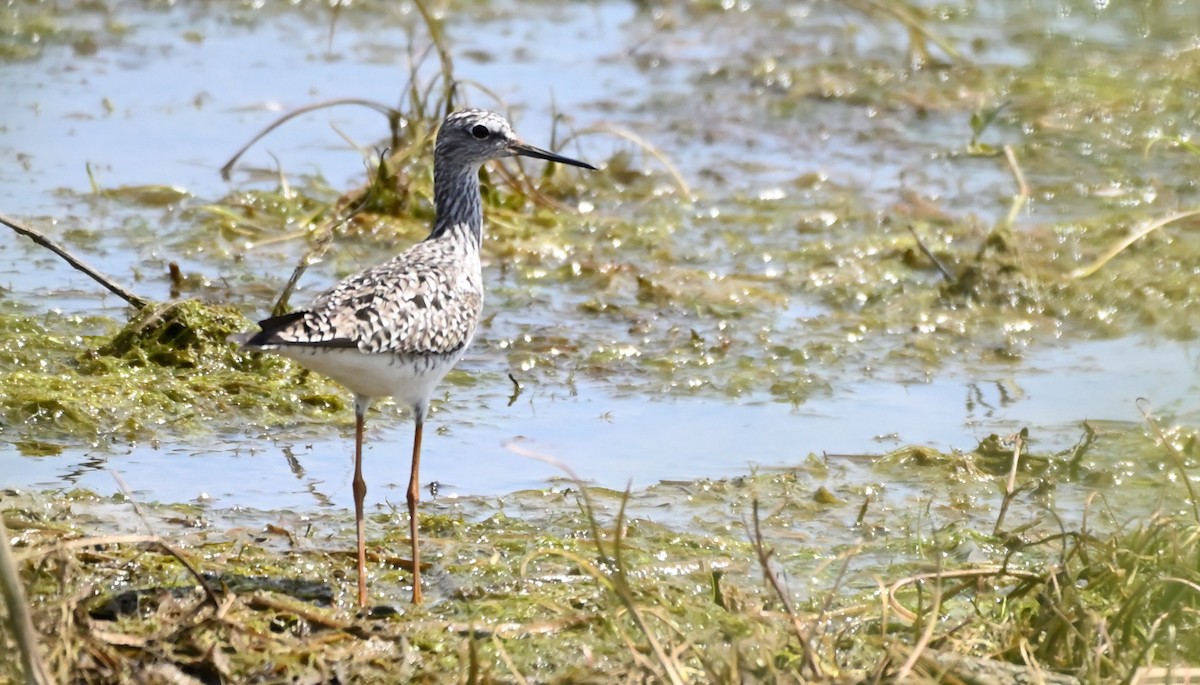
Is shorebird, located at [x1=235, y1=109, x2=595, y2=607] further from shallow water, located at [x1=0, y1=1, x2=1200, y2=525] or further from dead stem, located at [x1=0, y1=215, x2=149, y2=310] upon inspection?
dead stem, located at [x1=0, y1=215, x2=149, y2=310]

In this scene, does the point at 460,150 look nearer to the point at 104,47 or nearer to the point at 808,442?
the point at 808,442

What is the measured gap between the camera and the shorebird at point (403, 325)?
5.03 meters

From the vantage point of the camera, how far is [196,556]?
518 centimetres

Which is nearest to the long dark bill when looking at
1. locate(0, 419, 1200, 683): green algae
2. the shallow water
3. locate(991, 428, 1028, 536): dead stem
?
the shallow water

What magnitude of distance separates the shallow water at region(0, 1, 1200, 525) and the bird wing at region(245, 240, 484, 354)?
0.83 m

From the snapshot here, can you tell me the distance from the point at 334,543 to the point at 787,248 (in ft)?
14.7

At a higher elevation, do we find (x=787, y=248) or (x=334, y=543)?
(x=787, y=248)

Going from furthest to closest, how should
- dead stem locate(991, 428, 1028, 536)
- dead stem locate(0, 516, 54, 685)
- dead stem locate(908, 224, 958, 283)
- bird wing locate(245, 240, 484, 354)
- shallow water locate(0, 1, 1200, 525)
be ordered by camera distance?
1. dead stem locate(908, 224, 958, 283)
2. shallow water locate(0, 1, 1200, 525)
3. dead stem locate(991, 428, 1028, 536)
4. bird wing locate(245, 240, 484, 354)
5. dead stem locate(0, 516, 54, 685)

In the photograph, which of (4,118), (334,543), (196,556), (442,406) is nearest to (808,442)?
(442,406)

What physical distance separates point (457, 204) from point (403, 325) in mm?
1158

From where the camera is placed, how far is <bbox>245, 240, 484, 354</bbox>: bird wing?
4.98 meters

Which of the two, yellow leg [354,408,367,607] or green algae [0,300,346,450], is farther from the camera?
green algae [0,300,346,450]

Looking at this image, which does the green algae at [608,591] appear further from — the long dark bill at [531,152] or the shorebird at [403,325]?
the long dark bill at [531,152]

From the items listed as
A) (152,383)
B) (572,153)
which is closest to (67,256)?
(152,383)
